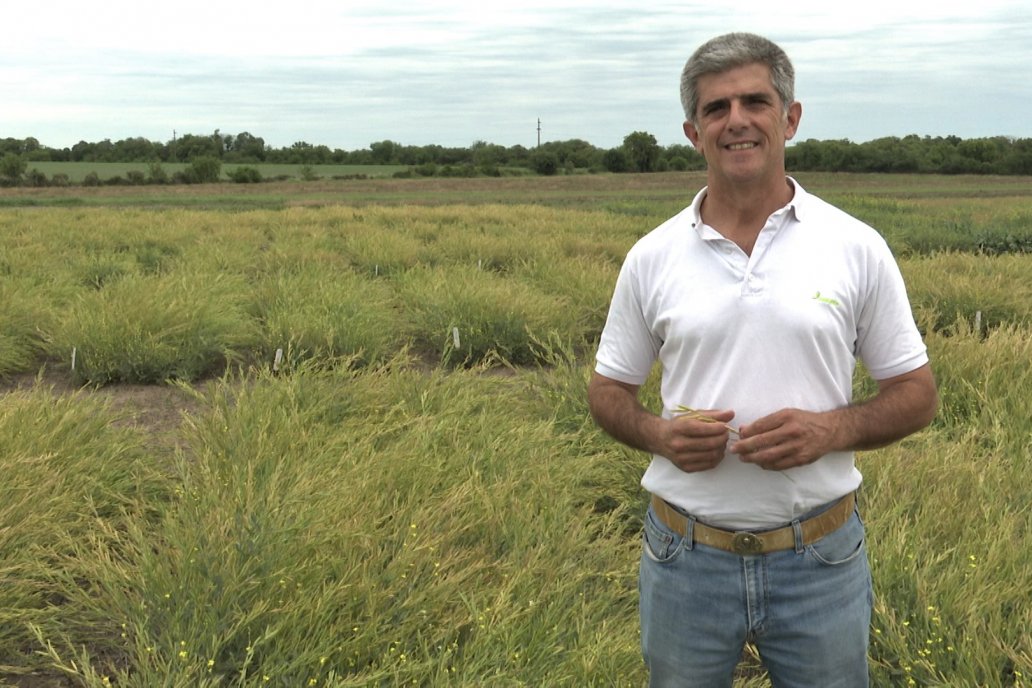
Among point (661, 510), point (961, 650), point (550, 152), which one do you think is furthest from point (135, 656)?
point (550, 152)

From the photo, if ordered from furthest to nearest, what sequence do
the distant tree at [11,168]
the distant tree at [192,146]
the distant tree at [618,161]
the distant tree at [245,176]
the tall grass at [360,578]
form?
1. the distant tree at [192,146]
2. the distant tree at [618,161]
3. the distant tree at [245,176]
4. the distant tree at [11,168]
5. the tall grass at [360,578]

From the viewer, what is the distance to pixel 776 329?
1.66 m

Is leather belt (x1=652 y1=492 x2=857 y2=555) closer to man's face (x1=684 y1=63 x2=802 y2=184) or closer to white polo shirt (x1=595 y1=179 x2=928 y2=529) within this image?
white polo shirt (x1=595 y1=179 x2=928 y2=529)

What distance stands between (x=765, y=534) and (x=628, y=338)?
51cm

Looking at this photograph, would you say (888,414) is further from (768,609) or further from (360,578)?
(360,578)

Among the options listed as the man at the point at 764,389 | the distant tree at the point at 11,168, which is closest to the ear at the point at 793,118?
the man at the point at 764,389

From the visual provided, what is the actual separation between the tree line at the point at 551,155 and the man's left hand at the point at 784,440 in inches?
2599

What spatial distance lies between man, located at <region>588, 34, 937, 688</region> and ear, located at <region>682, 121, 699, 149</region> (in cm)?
2

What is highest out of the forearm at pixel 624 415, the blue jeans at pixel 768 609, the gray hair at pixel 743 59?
the gray hair at pixel 743 59

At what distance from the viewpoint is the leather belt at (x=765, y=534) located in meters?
1.72

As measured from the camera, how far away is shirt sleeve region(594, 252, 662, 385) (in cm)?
190

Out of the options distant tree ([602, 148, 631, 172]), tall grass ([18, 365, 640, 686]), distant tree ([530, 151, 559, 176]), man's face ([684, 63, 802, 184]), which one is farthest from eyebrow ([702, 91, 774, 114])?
distant tree ([602, 148, 631, 172])

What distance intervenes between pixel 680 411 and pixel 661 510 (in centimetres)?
25

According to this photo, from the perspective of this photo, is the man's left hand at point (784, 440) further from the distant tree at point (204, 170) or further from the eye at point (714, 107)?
the distant tree at point (204, 170)
